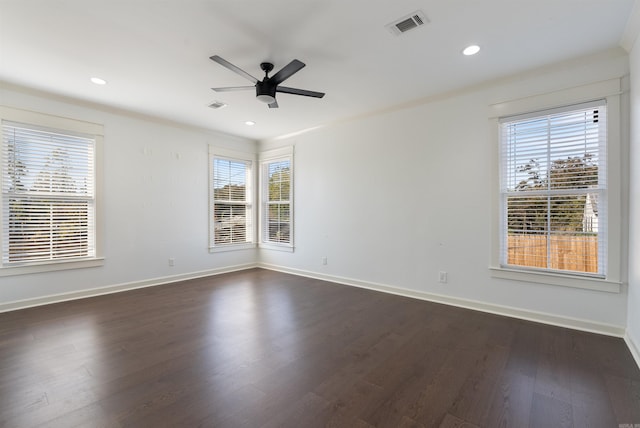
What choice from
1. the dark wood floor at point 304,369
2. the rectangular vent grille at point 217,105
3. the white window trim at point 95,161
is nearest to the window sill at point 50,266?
the white window trim at point 95,161

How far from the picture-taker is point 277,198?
6133mm

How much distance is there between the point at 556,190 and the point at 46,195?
20.2 feet

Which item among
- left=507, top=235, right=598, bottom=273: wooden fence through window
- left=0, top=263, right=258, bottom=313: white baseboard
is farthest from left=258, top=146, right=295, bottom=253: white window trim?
left=507, top=235, right=598, bottom=273: wooden fence through window

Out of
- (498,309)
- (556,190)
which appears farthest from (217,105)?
(498,309)

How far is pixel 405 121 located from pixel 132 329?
13.8 ft

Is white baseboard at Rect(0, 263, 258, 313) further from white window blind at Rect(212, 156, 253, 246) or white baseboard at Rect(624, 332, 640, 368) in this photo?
white baseboard at Rect(624, 332, 640, 368)

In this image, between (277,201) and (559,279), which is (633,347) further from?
(277,201)

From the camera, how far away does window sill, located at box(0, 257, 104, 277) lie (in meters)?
3.58

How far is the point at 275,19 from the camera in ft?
Answer: 7.73

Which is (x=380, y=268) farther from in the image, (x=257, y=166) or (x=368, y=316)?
(x=257, y=166)

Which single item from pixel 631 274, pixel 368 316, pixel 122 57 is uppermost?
pixel 122 57

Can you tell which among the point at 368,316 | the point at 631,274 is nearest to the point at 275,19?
the point at 368,316

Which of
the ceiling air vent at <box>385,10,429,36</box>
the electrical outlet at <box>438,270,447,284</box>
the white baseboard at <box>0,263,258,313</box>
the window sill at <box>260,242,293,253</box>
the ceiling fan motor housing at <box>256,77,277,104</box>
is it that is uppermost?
the ceiling air vent at <box>385,10,429,36</box>

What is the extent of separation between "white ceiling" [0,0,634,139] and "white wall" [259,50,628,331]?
281 mm
